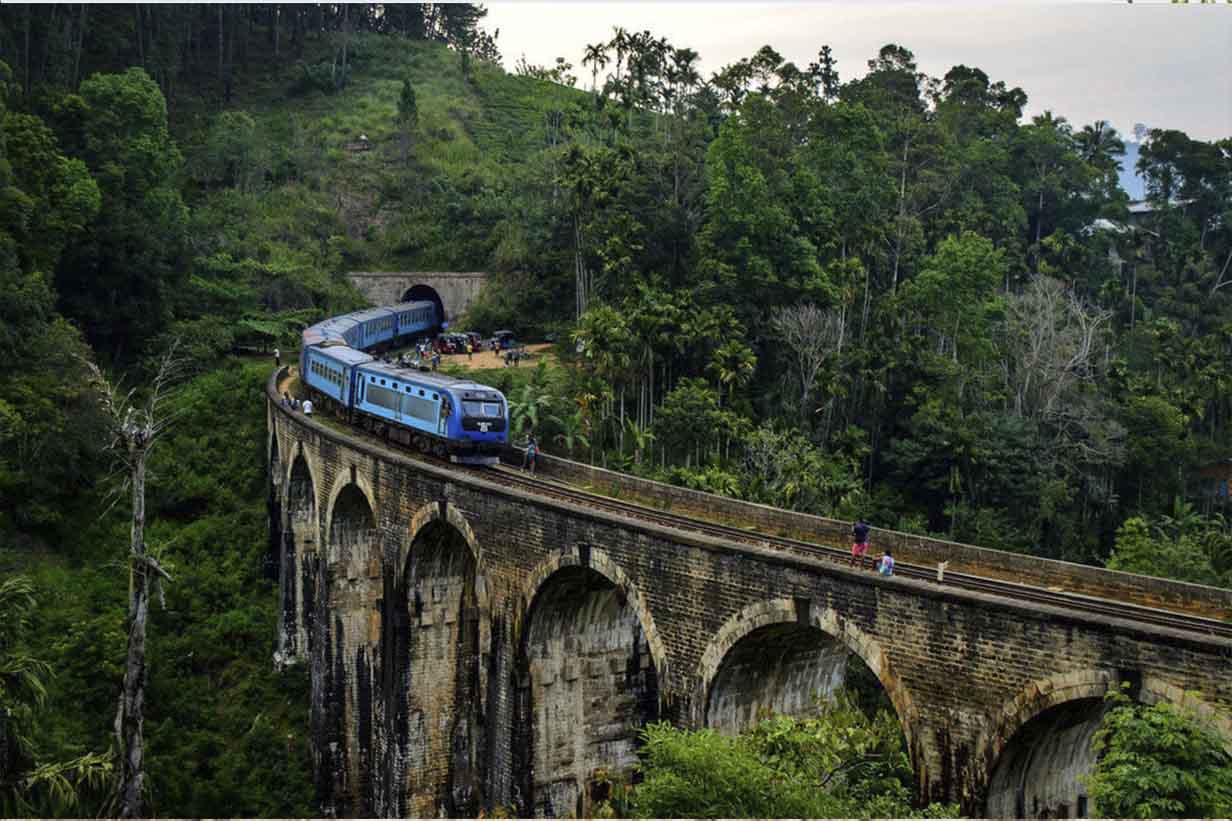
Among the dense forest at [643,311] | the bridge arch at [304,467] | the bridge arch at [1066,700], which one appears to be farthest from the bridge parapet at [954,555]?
the dense forest at [643,311]

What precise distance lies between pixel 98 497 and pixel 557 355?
22.5m

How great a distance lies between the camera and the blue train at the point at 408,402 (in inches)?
1270

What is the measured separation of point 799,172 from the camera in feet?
188

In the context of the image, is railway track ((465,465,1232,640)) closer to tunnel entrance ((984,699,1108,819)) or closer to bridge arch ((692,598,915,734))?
bridge arch ((692,598,915,734))

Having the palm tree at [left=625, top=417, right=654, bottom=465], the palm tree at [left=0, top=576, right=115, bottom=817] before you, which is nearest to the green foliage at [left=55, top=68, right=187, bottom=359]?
the palm tree at [left=625, top=417, right=654, bottom=465]

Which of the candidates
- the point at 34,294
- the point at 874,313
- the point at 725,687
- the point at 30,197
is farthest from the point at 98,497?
the point at 874,313

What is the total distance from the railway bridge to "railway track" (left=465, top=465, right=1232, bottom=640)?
0.28 feet

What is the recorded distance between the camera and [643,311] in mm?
50688

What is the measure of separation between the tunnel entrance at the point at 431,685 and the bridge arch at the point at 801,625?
1070 centimetres

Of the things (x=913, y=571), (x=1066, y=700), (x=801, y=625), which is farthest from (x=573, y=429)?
(x=1066, y=700)

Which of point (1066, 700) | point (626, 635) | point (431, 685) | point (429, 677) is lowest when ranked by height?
point (431, 685)

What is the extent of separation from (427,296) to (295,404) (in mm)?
29104

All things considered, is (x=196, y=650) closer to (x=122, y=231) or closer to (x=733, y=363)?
(x=122, y=231)

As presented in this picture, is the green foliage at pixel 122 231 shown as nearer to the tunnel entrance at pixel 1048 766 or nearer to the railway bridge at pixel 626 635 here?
the railway bridge at pixel 626 635
